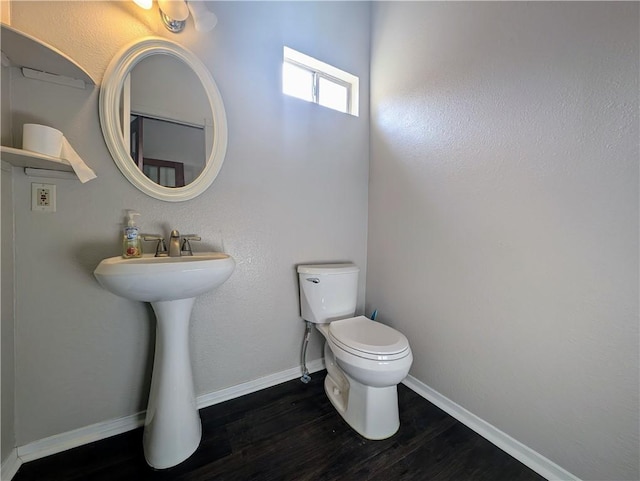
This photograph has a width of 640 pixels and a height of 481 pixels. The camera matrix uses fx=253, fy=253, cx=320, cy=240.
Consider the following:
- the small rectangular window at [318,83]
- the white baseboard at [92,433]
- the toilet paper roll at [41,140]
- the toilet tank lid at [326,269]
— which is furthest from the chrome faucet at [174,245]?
the small rectangular window at [318,83]

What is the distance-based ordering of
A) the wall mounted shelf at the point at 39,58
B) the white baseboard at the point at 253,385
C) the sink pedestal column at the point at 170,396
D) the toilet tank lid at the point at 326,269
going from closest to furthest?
the wall mounted shelf at the point at 39,58 → the sink pedestal column at the point at 170,396 → the white baseboard at the point at 253,385 → the toilet tank lid at the point at 326,269

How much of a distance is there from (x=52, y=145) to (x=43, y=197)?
24 centimetres

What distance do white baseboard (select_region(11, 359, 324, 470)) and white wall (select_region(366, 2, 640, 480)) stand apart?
Answer: 1.08 meters

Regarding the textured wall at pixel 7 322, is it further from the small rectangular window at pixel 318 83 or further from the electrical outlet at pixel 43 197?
the small rectangular window at pixel 318 83

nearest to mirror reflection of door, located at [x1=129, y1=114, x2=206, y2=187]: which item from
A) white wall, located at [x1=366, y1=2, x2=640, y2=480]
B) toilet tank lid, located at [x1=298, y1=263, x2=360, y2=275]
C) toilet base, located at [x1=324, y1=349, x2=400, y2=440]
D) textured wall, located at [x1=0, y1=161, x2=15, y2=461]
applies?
textured wall, located at [x1=0, y1=161, x2=15, y2=461]

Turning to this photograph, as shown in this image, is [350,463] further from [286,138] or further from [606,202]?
[286,138]

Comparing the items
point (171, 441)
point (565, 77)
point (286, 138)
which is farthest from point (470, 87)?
point (171, 441)

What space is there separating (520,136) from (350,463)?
5.11 feet

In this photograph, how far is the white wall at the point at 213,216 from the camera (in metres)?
1.03

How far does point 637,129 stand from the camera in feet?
2.68

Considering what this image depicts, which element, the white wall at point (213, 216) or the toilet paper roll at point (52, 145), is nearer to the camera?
the toilet paper roll at point (52, 145)

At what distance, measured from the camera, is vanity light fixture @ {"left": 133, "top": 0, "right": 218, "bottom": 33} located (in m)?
1.11

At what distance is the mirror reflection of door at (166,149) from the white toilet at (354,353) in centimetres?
81

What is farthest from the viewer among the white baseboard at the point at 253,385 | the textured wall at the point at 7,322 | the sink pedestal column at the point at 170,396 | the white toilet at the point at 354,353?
the white baseboard at the point at 253,385
